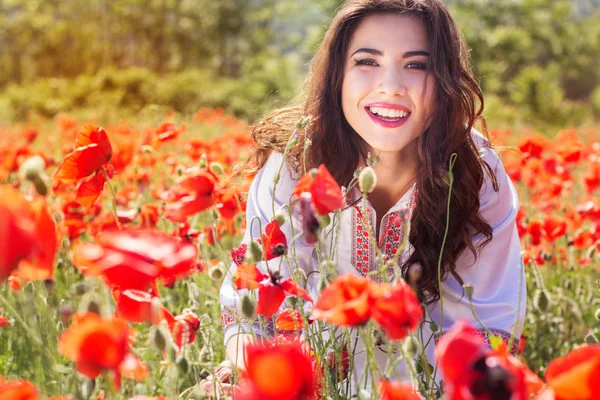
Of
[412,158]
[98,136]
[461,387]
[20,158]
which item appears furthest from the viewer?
[20,158]

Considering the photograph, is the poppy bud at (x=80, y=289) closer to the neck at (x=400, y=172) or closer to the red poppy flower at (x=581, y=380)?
the red poppy flower at (x=581, y=380)

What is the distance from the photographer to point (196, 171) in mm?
1436

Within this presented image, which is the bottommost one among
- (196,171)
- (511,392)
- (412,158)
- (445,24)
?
(412,158)

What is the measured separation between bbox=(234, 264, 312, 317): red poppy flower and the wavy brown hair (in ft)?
2.59

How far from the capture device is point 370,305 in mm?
807

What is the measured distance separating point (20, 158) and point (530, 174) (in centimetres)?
208

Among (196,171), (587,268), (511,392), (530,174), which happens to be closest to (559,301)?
(587,268)

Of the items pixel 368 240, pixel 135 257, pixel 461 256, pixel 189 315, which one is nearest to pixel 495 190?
pixel 461 256

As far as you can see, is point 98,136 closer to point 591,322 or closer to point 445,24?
point 445,24

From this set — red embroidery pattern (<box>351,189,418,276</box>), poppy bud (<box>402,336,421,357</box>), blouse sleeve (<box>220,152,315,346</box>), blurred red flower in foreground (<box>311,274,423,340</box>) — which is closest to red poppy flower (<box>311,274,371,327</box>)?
blurred red flower in foreground (<box>311,274,423,340</box>)

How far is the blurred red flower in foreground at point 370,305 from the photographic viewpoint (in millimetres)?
800

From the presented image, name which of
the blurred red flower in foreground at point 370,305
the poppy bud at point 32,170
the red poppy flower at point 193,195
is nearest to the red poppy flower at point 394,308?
the blurred red flower in foreground at point 370,305

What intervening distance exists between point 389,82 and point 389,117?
86 millimetres

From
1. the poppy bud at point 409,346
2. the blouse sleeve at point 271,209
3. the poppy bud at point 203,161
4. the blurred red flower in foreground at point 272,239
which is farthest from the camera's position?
the blouse sleeve at point 271,209
